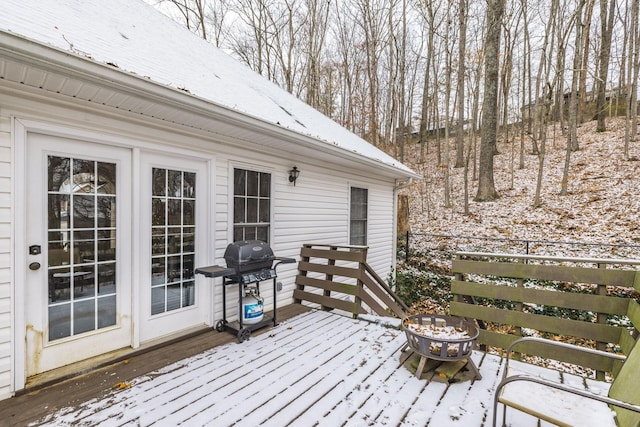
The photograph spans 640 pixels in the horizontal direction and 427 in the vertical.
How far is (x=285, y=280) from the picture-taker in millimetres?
4770

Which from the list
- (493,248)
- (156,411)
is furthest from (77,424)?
(493,248)

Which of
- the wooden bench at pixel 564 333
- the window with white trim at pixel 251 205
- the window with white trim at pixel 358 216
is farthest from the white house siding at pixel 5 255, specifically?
the window with white trim at pixel 358 216

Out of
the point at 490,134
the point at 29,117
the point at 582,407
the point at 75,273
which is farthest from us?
the point at 490,134

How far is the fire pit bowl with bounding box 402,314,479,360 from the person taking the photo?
2.53 meters

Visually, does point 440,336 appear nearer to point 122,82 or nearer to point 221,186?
point 221,186

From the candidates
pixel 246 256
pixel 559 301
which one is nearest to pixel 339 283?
pixel 246 256

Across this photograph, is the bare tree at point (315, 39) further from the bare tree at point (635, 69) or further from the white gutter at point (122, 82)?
the bare tree at point (635, 69)

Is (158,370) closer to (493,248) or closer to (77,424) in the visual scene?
(77,424)

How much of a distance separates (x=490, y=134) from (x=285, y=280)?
9576mm

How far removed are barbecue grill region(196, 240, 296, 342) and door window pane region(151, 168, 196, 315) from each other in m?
0.36

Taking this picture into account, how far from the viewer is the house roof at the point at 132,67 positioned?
205cm

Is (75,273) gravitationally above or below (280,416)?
above

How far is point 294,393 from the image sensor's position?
7.86 ft

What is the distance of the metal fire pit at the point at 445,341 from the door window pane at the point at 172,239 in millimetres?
2435
